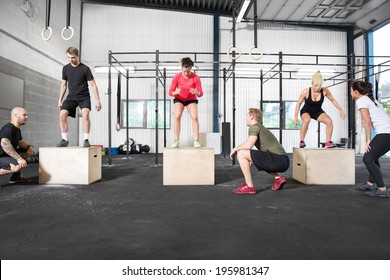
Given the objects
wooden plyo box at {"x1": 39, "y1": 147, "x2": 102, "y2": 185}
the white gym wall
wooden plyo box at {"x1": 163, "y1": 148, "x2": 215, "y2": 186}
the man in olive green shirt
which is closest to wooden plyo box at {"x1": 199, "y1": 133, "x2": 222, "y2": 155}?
the white gym wall

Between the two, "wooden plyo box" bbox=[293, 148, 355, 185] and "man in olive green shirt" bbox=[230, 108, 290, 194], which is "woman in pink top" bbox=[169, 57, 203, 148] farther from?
"wooden plyo box" bbox=[293, 148, 355, 185]

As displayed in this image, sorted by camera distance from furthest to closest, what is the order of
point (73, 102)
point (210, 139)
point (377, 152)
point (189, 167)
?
point (210, 139), point (73, 102), point (189, 167), point (377, 152)

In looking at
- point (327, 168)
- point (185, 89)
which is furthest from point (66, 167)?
point (327, 168)

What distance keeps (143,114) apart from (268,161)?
23.2ft

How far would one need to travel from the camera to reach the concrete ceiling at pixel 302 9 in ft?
26.2

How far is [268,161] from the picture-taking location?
8.92 feet

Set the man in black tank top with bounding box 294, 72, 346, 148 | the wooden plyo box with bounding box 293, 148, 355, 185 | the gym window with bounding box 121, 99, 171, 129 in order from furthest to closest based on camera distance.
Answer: the gym window with bounding box 121, 99, 171, 129 < the man in black tank top with bounding box 294, 72, 346, 148 < the wooden plyo box with bounding box 293, 148, 355, 185

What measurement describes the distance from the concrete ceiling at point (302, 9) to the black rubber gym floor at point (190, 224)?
21.6 ft

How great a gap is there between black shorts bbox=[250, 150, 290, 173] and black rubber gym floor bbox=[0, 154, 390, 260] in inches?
10.3

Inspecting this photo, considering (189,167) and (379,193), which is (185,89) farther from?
(379,193)

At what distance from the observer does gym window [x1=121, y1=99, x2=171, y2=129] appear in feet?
30.3

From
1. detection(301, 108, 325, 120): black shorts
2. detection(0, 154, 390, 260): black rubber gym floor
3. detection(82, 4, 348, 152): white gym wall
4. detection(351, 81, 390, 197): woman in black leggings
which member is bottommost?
detection(0, 154, 390, 260): black rubber gym floor

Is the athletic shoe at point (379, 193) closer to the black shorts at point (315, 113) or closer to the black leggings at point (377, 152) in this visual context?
the black leggings at point (377, 152)
